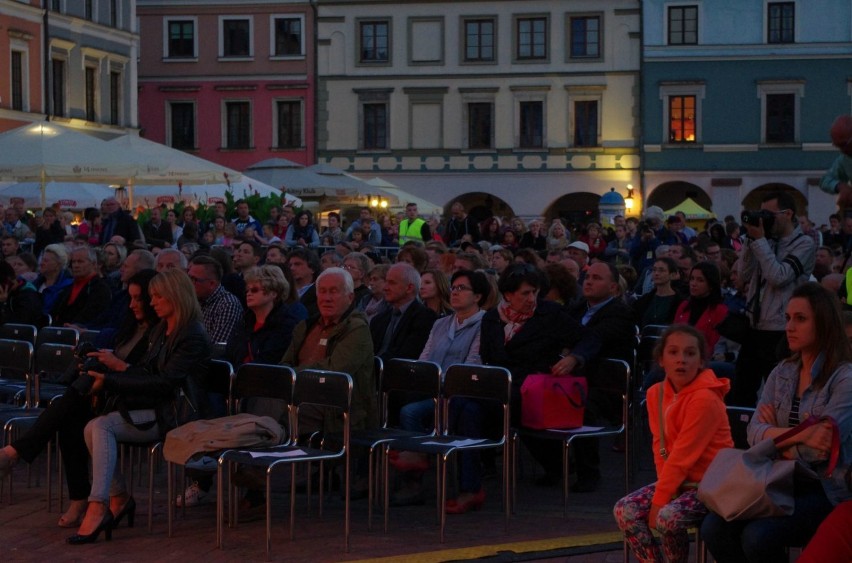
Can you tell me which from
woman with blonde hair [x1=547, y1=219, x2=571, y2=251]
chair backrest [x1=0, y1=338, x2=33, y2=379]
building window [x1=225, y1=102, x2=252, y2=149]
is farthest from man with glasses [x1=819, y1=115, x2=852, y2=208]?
building window [x1=225, y1=102, x2=252, y2=149]

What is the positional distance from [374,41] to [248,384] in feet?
128

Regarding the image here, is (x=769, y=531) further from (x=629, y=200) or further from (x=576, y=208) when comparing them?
(x=576, y=208)

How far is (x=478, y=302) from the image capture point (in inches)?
380

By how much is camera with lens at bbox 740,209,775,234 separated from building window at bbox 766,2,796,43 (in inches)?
1442

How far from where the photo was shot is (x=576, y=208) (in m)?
47.8

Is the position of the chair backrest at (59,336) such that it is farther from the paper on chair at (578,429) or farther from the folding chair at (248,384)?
the paper on chair at (578,429)

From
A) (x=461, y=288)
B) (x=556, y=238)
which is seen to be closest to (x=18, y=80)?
(x=556, y=238)

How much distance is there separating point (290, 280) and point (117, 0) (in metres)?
36.6

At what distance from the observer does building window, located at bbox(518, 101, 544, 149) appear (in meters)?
46.2

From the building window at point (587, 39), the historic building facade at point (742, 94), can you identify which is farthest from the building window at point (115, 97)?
the historic building facade at point (742, 94)

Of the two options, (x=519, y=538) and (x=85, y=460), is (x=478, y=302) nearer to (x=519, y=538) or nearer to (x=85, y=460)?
(x=519, y=538)

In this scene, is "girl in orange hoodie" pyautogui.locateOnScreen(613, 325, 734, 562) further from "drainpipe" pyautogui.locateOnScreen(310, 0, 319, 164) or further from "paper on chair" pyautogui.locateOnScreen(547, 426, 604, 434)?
"drainpipe" pyautogui.locateOnScreen(310, 0, 319, 164)

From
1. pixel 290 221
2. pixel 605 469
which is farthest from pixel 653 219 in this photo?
pixel 605 469

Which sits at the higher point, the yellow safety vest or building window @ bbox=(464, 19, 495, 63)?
building window @ bbox=(464, 19, 495, 63)
